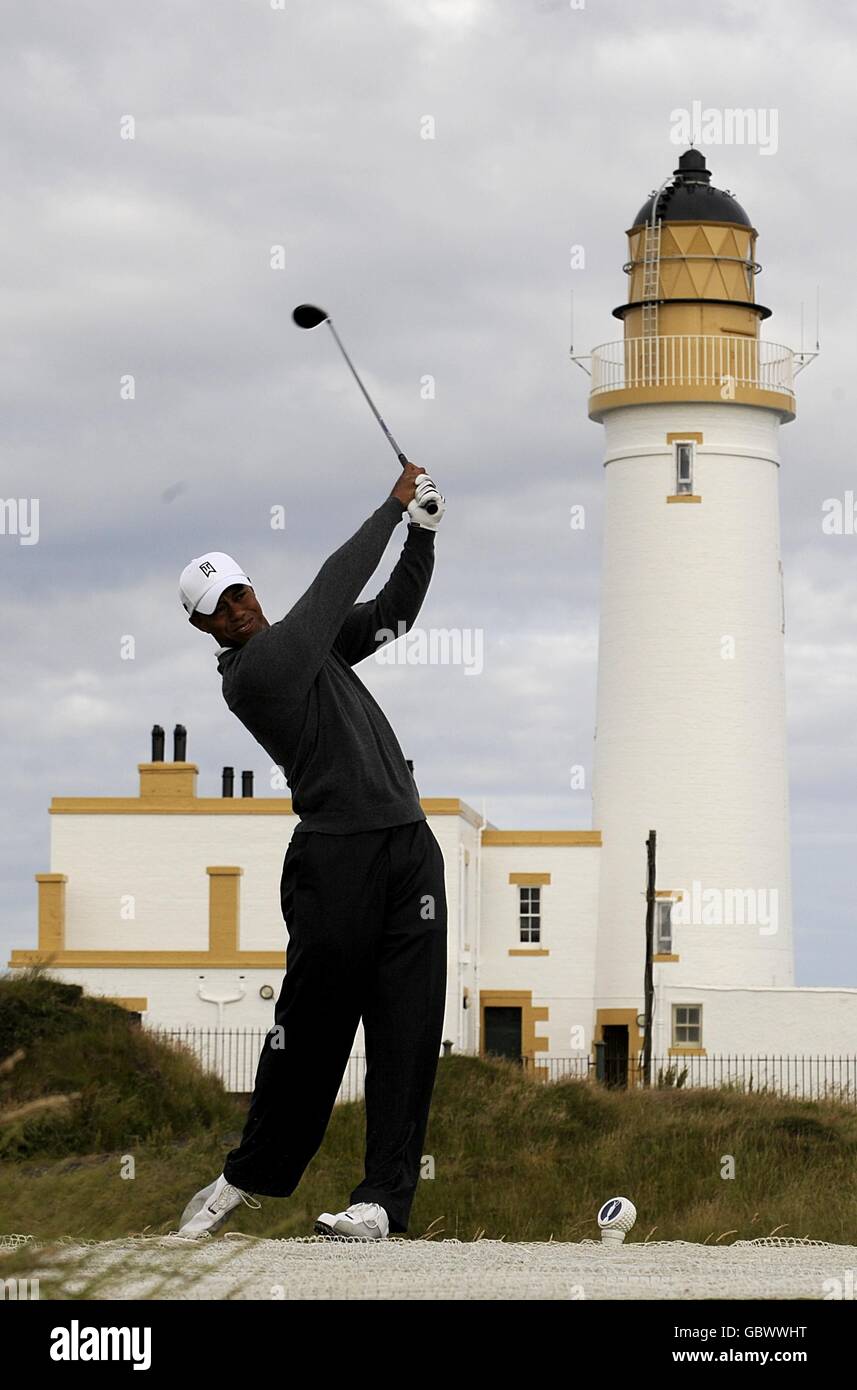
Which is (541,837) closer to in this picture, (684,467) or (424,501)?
(684,467)

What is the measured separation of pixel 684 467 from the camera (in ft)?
137

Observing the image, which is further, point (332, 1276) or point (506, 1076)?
point (506, 1076)

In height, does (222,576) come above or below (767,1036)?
above

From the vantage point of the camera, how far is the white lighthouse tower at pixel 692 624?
40.2 m

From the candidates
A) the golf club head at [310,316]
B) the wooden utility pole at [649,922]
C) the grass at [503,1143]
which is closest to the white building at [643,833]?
the wooden utility pole at [649,922]

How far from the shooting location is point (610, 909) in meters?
42.7

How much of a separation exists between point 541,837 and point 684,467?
24.4 ft

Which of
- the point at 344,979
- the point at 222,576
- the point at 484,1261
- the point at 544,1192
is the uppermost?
the point at 222,576

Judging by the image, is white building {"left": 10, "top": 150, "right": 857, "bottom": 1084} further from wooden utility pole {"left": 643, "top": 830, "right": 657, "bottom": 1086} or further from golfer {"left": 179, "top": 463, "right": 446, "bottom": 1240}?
golfer {"left": 179, "top": 463, "right": 446, "bottom": 1240}

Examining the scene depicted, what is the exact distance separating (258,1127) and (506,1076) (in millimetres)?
19838

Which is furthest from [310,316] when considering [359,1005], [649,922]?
[649,922]

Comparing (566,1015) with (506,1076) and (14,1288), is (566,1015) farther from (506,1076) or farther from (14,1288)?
(14,1288)

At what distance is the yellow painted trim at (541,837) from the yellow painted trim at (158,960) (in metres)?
5.67
